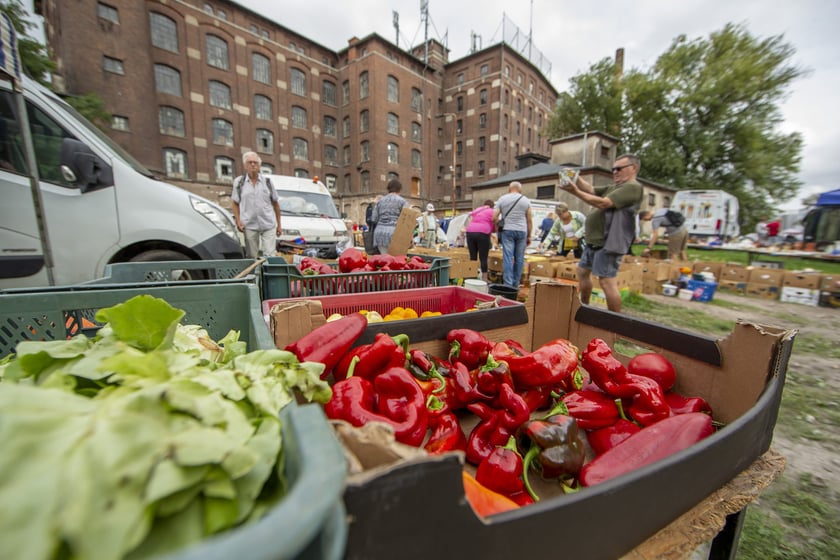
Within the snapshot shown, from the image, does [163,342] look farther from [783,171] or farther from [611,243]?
[783,171]

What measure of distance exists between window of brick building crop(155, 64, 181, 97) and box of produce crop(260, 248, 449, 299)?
26716 mm

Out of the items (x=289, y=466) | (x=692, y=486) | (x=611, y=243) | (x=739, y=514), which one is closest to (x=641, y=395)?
(x=739, y=514)

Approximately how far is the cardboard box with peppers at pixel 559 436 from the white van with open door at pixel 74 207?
9.65ft

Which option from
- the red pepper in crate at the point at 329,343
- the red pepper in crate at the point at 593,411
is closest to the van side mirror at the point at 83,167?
the red pepper in crate at the point at 329,343

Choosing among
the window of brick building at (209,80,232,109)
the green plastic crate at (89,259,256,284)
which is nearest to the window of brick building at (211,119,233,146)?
the window of brick building at (209,80,232,109)

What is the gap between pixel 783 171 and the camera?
71.3 ft

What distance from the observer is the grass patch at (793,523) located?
4.67ft

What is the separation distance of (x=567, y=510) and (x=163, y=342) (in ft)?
3.04

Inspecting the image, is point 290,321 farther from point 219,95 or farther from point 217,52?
point 217,52

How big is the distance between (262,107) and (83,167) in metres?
27.9

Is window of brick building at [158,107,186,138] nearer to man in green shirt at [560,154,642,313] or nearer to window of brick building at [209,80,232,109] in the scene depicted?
window of brick building at [209,80,232,109]

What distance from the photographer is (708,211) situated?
19.1 m

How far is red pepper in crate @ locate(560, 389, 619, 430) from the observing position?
1313 mm

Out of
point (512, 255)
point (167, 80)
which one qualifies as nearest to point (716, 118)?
point (512, 255)
